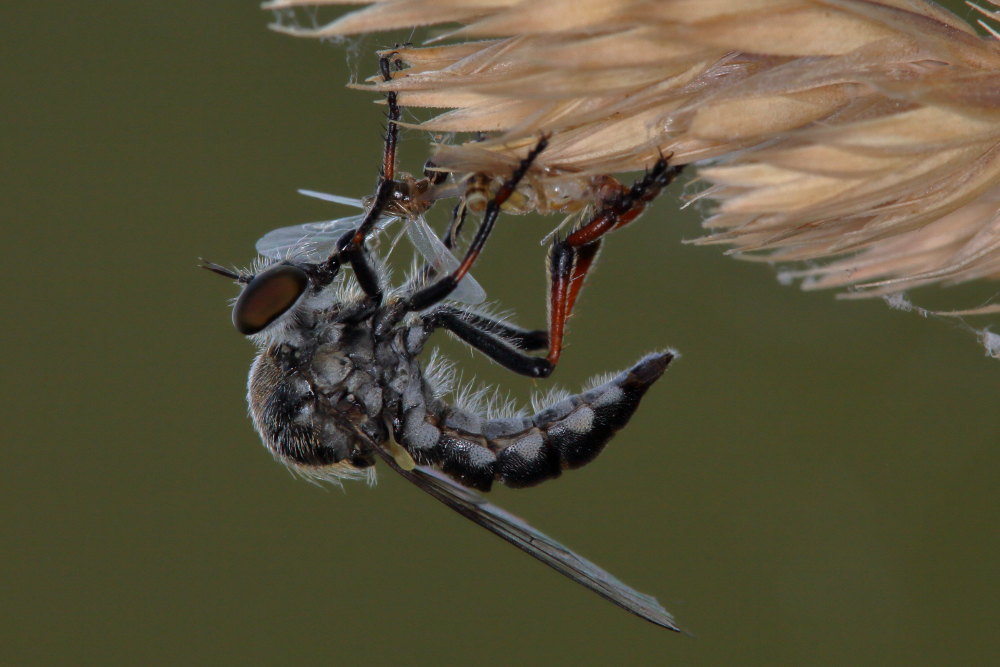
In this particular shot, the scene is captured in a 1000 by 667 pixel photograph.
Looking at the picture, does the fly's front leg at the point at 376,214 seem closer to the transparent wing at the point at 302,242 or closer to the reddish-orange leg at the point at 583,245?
the transparent wing at the point at 302,242

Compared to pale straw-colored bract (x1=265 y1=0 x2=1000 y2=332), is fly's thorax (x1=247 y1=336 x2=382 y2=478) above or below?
below

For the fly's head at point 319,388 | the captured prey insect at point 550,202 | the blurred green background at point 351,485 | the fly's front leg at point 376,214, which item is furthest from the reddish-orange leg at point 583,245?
the blurred green background at point 351,485

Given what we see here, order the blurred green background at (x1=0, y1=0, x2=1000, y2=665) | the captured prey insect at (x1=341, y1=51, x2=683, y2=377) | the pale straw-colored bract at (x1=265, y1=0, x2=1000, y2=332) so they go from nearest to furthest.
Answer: the pale straw-colored bract at (x1=265, y1=0, x2=1000, y2=332) < the captured prey insect at (x1=341, y1=51, x2=683, y2=377) < the blurred green background at (x1=0, y1=0, x2=1000, y2=665)

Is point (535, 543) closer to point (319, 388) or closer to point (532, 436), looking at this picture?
point (532, 436)

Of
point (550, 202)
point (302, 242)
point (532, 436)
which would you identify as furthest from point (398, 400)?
point (550, 202)

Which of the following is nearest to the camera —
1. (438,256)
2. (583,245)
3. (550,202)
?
(550,202)

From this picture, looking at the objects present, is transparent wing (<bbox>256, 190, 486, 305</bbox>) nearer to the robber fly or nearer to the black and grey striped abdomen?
the robber fly

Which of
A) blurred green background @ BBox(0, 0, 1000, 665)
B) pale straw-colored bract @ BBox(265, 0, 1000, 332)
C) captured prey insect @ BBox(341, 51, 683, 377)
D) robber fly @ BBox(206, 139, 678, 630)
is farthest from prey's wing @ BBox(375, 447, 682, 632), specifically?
blurred green background @ BBox(0, 0, 1000, 665)
